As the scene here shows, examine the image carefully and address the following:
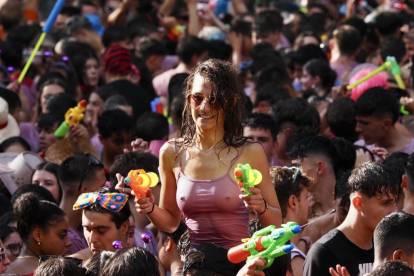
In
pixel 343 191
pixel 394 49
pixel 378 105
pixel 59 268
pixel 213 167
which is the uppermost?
pixel 213 167

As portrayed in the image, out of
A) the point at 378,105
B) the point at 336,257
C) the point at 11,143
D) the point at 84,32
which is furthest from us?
the point at 84,32

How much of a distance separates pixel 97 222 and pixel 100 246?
16cm

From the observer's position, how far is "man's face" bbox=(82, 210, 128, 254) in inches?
217

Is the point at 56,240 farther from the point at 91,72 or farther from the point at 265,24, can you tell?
the point at 265,24

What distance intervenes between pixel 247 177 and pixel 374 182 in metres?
1.40

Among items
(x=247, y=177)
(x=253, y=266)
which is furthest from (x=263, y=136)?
(x=253, y=266)

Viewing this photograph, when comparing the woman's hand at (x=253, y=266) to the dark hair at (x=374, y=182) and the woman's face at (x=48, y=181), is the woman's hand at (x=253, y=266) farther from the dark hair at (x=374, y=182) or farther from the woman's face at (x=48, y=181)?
the woman's face at (x=48, y=181)

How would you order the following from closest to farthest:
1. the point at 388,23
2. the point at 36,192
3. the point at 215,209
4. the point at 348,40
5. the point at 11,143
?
the point at 215,209 < the point at 36,192 < the point at 11,143 < the point at 348,40 < the point at 388,23

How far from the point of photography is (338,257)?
5.09 metres

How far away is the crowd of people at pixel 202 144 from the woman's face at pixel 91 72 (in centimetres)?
2

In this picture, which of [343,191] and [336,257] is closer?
[336,257]

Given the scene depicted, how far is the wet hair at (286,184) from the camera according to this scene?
220 inches

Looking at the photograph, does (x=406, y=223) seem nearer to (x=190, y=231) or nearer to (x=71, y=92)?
(x=190, y=231)

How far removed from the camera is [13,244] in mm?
5859
